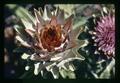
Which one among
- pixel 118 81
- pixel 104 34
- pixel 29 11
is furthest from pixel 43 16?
pixel 118 81

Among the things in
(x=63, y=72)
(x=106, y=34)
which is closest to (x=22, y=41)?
(x=63, y=72)

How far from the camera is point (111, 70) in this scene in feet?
10.9

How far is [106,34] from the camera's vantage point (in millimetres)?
3348

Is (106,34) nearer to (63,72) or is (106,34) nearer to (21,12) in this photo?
(63,72)

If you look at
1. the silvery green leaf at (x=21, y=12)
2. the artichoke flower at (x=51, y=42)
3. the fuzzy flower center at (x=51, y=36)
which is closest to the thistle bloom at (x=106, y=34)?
the artichoke flower at (x=51, y=42)

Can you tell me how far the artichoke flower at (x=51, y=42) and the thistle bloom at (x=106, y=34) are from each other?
0.09 metres

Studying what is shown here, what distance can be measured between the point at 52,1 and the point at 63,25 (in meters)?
0.16

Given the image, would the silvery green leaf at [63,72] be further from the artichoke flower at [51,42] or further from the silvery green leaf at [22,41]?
the silvery green leaf at [22,41]

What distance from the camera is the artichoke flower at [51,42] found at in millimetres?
3309

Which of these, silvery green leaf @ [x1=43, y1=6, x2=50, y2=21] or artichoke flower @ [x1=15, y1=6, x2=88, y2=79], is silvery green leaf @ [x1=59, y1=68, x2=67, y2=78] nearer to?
artichoke flower @ [x1=15, y1=6, x2=88, y2=79]

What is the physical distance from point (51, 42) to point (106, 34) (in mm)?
334

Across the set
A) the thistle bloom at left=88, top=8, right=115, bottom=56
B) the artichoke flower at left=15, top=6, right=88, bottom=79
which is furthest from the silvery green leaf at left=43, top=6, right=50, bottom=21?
the thistle bloom at left=88, top=8, right=115, bottom=56

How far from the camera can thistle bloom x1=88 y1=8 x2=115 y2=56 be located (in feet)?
10.9

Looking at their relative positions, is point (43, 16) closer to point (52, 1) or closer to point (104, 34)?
point (52, 1)
